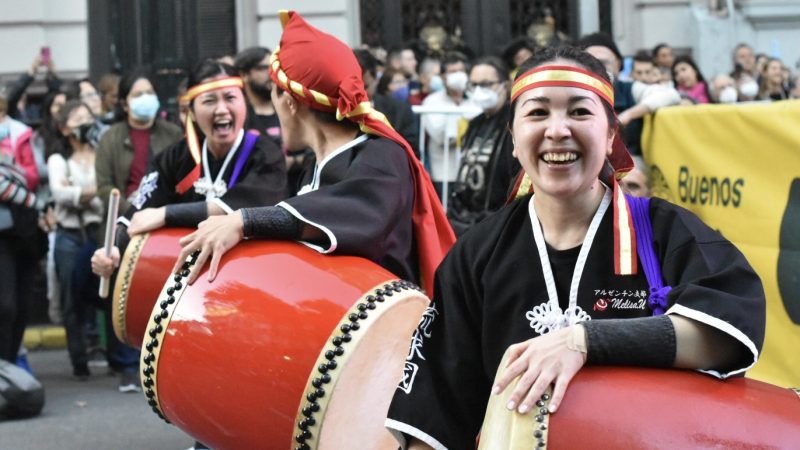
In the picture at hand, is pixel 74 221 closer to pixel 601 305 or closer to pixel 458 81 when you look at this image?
pixel 458 81

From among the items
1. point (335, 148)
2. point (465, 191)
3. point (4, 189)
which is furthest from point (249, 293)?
point (4, 189)

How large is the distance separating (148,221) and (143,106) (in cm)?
288

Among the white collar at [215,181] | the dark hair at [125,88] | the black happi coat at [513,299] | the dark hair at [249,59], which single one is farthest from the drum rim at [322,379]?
the dark hair at [125,88]

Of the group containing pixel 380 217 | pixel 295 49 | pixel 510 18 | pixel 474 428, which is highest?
pixel 510 18

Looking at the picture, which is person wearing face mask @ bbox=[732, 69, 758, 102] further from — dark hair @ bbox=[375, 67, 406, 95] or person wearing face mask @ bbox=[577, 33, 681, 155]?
person wearing face mask @ bbox=[577, 33, 681, 155]

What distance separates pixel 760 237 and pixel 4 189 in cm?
417

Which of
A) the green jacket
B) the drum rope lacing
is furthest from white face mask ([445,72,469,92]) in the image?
the drum rope lacing

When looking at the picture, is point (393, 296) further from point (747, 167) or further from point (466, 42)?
point (466, 42)

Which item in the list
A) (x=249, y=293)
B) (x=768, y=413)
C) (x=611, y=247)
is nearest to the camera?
(x=768, y=413)

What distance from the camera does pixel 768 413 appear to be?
2564 millimetres

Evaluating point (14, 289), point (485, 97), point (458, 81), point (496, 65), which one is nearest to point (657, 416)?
point (485, 97)

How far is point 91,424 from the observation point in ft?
23.5

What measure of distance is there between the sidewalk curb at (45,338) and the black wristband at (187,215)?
4600mm

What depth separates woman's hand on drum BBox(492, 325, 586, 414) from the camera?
2570 mm
